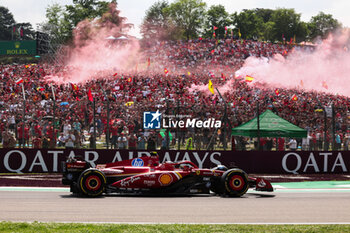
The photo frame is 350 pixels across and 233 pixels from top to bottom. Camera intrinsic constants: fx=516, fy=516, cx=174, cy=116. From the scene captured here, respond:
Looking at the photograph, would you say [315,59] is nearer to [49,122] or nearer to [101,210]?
[49,122]

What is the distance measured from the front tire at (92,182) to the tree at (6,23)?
11043 centimetres

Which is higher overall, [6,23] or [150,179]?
[6,23]

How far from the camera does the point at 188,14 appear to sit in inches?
3723

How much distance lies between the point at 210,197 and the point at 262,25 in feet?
347

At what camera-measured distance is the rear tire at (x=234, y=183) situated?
1277 centimetres

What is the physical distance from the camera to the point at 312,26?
117000 mm

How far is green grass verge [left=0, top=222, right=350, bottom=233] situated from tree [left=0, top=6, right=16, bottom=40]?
11447cm

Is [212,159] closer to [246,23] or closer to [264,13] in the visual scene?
[246,23]

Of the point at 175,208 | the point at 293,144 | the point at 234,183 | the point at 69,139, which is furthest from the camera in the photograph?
the point at 293,144

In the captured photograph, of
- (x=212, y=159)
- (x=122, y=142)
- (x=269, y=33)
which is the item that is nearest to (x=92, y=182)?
(x=212, y=159)

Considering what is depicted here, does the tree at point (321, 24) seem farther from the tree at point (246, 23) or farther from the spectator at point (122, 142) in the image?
the spectator at point (122, 142)

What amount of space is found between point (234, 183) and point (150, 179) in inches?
83.3

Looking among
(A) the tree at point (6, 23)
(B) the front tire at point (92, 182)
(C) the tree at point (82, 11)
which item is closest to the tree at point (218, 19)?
(C) the tree at point (82, 11)

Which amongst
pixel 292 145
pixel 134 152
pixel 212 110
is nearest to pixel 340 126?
pixel 292 145
